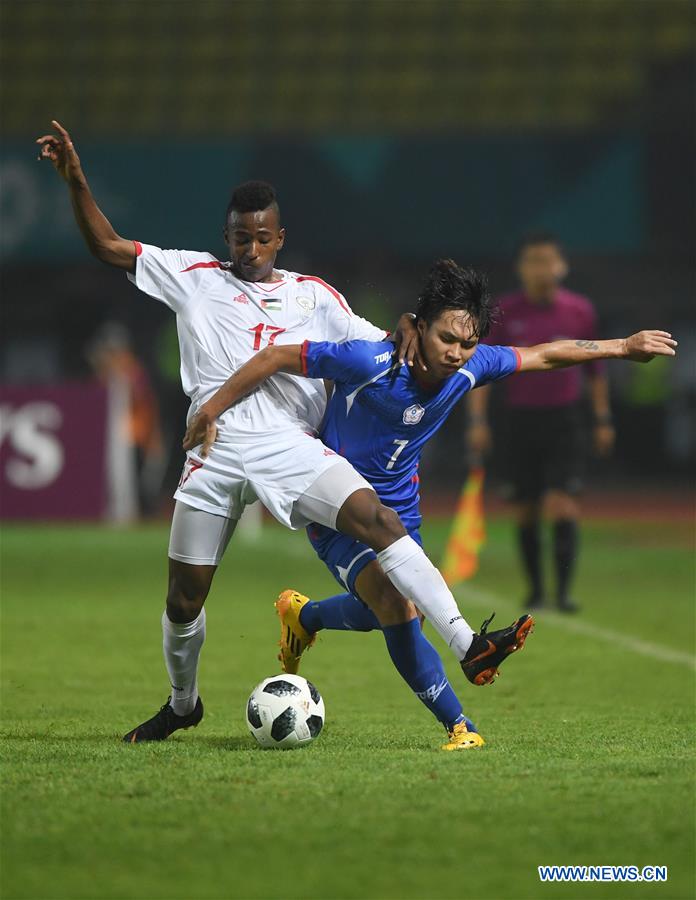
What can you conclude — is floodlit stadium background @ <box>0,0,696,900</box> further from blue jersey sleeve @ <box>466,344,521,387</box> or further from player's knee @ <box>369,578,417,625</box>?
blue jersey sleeve @ <box>466,344,521,387</box>

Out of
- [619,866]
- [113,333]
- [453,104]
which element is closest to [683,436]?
[453,104]

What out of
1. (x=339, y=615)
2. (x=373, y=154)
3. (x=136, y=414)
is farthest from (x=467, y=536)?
(x=373, y=154)

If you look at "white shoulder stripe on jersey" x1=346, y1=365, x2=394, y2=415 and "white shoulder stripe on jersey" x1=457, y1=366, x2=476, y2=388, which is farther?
"white shoulder stripe on jersey" x1=457, y1=366, x2=476, y2=388

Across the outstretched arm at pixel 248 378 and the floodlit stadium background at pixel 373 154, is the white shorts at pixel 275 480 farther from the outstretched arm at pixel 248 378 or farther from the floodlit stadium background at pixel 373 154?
the floodlit stadium background at pixel 373 154

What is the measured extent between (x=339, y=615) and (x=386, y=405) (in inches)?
44.1

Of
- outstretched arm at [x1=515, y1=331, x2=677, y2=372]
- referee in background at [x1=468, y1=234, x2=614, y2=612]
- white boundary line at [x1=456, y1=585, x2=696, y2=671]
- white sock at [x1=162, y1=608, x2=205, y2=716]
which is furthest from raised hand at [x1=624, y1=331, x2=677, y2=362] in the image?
referee in background at [x1=468, y1=234, x2=614, y2=612]

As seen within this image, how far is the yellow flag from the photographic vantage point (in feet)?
34.5

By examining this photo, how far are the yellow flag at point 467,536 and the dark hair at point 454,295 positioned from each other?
17.6 ft

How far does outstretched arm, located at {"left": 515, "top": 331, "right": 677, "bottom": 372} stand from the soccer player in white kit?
59cm

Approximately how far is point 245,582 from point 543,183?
348 inches

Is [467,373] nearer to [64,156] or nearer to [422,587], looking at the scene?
[422,587]

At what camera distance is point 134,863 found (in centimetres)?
353

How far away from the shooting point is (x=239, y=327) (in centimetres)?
536

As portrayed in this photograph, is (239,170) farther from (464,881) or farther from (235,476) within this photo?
(464,881)
